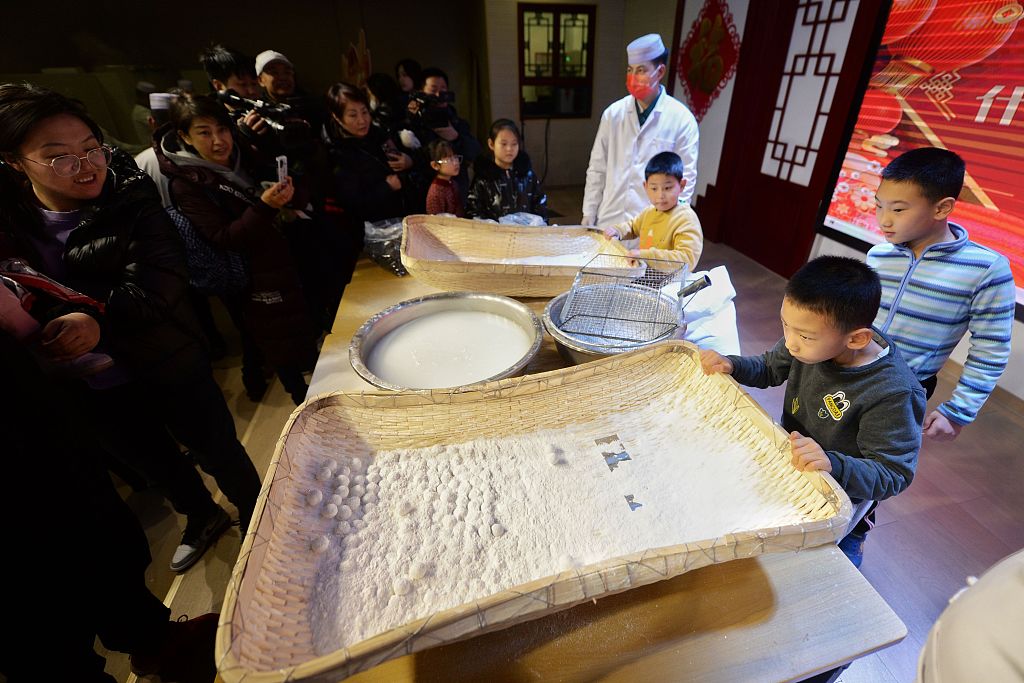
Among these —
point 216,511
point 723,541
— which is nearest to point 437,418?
point 723,541

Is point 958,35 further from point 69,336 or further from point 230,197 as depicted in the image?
point 69,336

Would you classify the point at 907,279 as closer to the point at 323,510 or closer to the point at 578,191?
the point at 323,510

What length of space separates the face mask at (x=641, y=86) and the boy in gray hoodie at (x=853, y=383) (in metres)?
1.60

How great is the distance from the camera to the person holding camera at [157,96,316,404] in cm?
142

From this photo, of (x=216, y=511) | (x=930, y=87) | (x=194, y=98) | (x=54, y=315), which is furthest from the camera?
(x=930, y=87)

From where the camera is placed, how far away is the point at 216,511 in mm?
1574

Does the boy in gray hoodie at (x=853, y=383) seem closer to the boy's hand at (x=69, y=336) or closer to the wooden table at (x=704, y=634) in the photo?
the wooden table at (x=704, y=634)

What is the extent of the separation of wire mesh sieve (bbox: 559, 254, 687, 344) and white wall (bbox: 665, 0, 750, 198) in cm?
293

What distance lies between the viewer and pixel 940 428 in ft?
3.41

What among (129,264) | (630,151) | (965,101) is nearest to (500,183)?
(630,151)

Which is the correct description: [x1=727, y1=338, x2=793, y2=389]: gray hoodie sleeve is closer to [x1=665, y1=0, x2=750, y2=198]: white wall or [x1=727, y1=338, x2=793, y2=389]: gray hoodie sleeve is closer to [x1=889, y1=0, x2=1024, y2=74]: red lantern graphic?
[x1=889, y1=0, x2=1024, y2=74]: red lantern graphic

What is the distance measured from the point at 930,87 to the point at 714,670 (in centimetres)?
294

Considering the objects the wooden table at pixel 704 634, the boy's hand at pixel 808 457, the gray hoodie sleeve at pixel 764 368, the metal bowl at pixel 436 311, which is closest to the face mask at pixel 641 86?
the metal bowl at pixel 436 311

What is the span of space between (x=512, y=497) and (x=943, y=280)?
1.12 m
